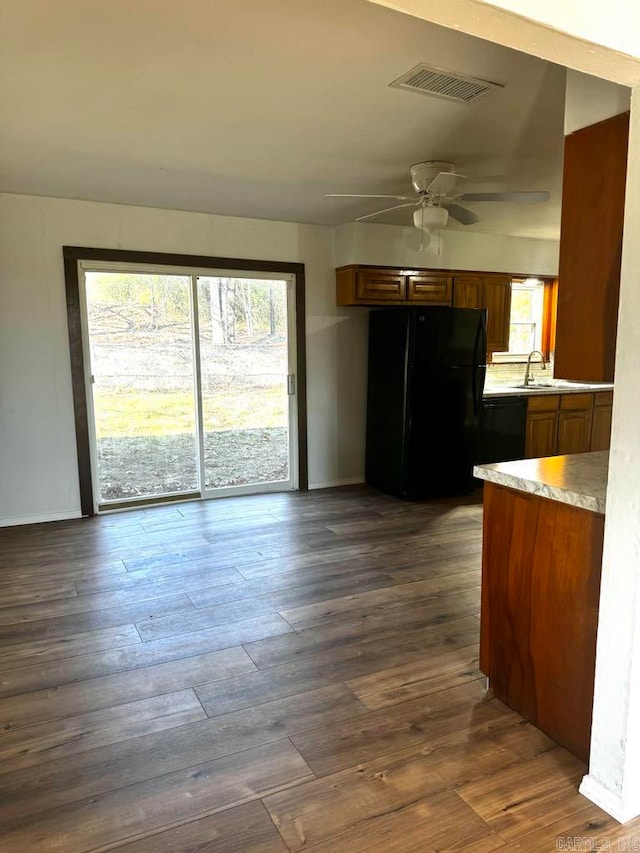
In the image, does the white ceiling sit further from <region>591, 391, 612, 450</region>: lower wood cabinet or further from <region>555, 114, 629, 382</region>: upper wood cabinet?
<region>591, 391, 612, 450</region>: lower wood cabinet

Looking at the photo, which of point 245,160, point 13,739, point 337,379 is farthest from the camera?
point 337,379

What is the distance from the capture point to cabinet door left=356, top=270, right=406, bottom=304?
16.2 feet

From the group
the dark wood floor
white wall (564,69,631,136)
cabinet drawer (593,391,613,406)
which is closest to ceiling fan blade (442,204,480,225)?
white wall (564,69,631,136)

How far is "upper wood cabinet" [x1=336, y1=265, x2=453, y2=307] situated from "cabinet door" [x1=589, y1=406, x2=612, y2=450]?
6.99 feet

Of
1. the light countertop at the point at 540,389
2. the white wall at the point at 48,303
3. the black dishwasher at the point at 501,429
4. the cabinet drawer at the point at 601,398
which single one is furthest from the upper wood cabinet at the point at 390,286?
the cabinet drawer at the point at 601,398

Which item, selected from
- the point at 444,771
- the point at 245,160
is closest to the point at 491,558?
the point at 444,771

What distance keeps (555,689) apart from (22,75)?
3058 millimetres

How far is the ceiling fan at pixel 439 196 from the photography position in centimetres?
307

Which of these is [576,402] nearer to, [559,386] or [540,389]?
[559,386]

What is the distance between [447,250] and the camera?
5348 mm

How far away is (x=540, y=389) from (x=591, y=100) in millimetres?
4154

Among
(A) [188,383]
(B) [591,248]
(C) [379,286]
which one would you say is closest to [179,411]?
(A) [188,383]

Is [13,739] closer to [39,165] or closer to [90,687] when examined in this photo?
[90,687]

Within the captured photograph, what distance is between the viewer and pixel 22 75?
2217 millimetres
